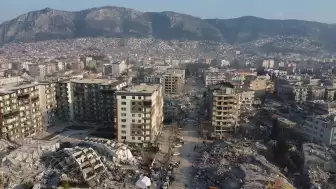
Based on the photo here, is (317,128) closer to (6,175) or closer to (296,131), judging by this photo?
(296,131)

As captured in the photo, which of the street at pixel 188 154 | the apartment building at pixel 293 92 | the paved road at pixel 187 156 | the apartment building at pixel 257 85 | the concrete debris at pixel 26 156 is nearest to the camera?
the street at pixel 188 154

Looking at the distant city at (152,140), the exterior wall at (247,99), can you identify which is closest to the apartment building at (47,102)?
the distant city at (152,140)

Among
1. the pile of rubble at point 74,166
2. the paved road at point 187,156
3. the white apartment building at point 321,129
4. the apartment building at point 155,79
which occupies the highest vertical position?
the apartment building at point 155,79

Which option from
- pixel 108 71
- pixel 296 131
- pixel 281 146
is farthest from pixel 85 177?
pixel 108 71

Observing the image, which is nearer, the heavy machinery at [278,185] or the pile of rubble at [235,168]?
the heavy machinery at [278,185]

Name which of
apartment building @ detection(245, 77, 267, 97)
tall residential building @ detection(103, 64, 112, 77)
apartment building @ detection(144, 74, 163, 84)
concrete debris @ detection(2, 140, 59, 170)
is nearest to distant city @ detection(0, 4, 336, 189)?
concrete debris @ detection(2, 140, 59, 170)

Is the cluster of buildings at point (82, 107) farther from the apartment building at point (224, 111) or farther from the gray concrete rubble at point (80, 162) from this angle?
the apartment building at point (224, 111)

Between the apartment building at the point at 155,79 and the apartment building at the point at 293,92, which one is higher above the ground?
the apartment building at the point at 155,79
